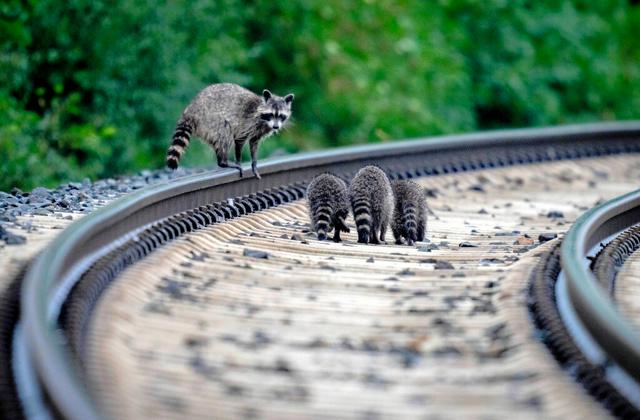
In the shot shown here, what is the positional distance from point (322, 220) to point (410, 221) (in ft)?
2.30

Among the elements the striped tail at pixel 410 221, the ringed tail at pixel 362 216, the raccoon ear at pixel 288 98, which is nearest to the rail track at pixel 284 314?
the striped tail at pixel 410 221

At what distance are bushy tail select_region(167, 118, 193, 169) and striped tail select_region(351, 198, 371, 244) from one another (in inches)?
88.1

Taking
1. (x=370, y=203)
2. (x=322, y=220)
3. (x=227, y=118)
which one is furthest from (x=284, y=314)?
(x=227, y=118)

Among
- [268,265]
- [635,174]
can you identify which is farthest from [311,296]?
[635,174]

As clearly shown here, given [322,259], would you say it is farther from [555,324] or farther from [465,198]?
[465,198]

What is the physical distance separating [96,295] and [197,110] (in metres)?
5.19

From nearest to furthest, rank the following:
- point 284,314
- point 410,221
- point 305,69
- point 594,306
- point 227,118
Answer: point 594,306, point 284,314, point 410,221, point 227,118, point 305,69

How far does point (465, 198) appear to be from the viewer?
12.7m

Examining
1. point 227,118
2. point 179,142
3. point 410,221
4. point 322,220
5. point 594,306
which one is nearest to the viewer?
point 594,306

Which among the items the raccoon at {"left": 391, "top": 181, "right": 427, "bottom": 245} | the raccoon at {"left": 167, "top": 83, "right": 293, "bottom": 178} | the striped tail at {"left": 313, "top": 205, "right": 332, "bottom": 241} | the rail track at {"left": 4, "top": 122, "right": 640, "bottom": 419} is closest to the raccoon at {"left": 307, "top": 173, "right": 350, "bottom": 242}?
the striped tail at {"left": 313, "top": 205, "right": 332, "bottom": 241}

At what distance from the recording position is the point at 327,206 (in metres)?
9.05

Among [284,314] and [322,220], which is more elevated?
[322,220]

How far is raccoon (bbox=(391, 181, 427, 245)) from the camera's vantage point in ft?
30.1

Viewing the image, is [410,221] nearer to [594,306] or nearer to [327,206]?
[327,206]
